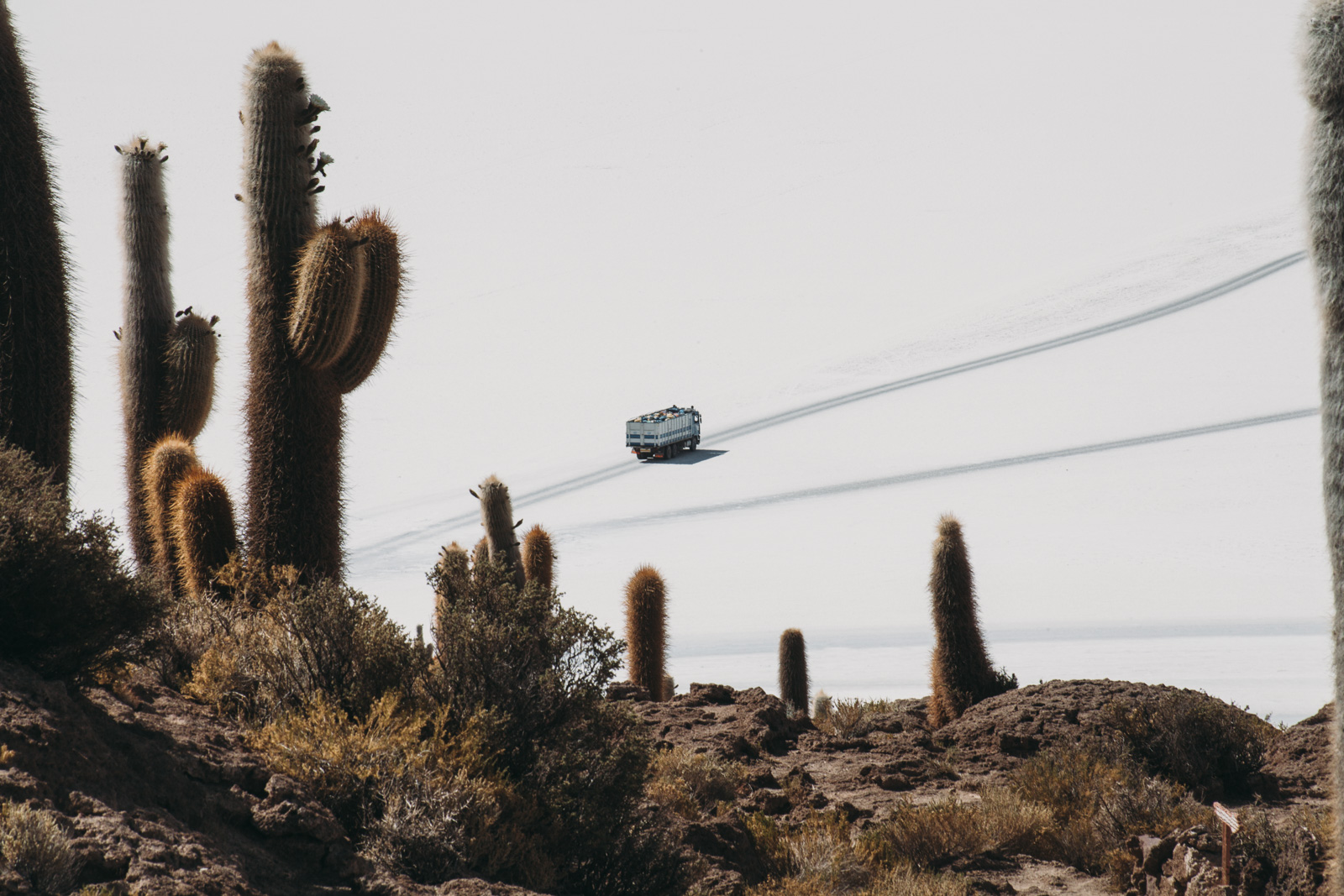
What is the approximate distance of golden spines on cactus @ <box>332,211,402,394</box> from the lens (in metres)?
9.05

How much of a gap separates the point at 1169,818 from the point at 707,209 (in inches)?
2182

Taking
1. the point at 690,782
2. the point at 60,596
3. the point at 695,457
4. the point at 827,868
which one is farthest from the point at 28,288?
the point at 695,457

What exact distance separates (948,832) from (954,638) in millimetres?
4888

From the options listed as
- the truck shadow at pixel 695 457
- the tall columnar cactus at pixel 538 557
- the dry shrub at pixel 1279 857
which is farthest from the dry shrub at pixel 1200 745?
→ the truck shadow at pixel 695 457

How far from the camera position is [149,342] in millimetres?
10555

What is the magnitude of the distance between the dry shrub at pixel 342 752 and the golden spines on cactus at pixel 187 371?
572cm

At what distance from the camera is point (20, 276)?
26.0ft

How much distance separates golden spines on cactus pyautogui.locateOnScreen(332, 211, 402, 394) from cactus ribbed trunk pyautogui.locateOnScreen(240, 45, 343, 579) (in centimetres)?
22

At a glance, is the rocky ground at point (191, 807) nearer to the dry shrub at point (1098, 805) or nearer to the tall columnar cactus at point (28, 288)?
the dry shrub at point (1098, 805)

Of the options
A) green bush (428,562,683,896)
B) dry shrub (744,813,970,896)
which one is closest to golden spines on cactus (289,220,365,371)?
green bush (428,562,683,896)

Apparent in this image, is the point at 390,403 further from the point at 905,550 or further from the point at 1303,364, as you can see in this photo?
the point at 1303,364

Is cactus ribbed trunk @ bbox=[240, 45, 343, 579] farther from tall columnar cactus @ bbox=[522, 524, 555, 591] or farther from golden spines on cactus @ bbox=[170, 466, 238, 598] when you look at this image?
tall columnar cactus @ bbox=[522, 524, 555, 591]

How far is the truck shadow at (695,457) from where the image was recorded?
98.9 feet

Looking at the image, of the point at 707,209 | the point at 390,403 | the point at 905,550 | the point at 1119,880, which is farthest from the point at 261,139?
the point at 707,209
